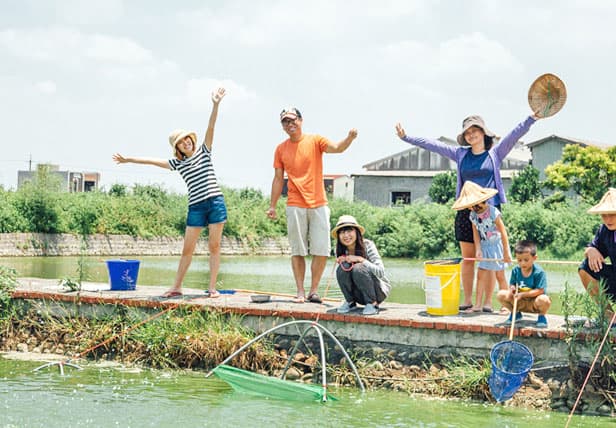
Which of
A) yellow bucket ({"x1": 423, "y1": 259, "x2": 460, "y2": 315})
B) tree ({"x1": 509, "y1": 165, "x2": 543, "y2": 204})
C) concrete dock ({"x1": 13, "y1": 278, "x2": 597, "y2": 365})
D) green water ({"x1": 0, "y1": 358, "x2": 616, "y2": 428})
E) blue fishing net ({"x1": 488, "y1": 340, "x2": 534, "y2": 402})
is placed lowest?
green water ({"x1": 0, "y1": 358, "x2": 616, "y2": 428})

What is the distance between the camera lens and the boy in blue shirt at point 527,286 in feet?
19.4

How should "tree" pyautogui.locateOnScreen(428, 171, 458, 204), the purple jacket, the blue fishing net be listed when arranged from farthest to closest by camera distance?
1. "tree" pyautogui.locateOnScreen(428, 171, 458, 204)
2. the purple jacket
3. the blue fishing net

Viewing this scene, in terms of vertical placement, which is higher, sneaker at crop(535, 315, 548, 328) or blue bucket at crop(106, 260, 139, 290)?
blue bucket at crop(106, 260, 139, 290)

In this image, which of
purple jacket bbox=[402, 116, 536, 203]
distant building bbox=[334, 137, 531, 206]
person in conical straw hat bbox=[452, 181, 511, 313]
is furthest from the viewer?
distant building bbox=[334, 137, 531, 206]

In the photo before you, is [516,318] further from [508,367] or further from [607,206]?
[607,206]

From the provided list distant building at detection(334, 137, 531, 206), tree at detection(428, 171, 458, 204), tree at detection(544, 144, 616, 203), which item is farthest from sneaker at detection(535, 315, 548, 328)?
distant building at detection(334, 137, 531, 206)

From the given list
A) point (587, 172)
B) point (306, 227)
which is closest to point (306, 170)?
point (306, 227)

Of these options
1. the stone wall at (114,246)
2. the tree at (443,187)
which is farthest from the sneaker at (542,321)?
the tree at (443,187)

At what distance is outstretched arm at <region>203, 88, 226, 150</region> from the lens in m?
7.58

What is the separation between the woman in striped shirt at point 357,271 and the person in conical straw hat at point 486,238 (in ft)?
2.68

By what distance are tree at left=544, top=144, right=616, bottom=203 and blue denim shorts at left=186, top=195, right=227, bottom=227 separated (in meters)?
25.7

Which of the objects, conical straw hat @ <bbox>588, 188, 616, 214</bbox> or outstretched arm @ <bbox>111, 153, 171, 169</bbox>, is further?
outstretched arm @ <bbox>111, 153, 171, 169</bbox>

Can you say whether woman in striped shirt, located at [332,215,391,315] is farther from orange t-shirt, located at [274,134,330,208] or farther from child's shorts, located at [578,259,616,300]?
child's shorts, located at [578,259,616,300]

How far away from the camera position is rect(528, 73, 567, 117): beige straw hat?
266 inches
